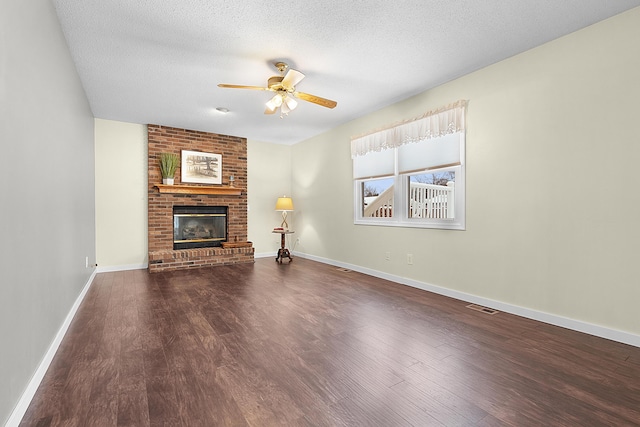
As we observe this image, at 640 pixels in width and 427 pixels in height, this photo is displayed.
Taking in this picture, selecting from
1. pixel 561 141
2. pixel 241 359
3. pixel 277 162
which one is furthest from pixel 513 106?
pixel 277 162

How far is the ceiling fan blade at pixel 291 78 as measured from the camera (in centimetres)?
287

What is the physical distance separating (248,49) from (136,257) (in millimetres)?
4227

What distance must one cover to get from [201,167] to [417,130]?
4039mm

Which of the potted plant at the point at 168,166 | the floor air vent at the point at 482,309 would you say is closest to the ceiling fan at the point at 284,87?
the floor air vent at the point at 482,309

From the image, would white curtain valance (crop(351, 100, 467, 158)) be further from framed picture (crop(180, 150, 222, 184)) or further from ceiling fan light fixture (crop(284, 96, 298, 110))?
framed picture (crop(180, 150, 222, 184))

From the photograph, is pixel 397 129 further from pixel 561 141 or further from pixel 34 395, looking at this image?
pixel 34 395

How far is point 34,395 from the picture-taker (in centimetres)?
164

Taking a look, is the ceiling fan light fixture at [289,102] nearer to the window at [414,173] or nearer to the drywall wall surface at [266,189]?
the window at [414,173]

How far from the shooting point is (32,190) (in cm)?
173

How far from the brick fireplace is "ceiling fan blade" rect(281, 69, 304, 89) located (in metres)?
3.28

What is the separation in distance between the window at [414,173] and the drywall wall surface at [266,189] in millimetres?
2351

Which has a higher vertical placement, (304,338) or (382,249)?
(382,249)

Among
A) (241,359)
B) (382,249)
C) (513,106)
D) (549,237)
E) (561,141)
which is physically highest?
(513,106)

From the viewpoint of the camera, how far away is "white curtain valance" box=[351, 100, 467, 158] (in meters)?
3.42
